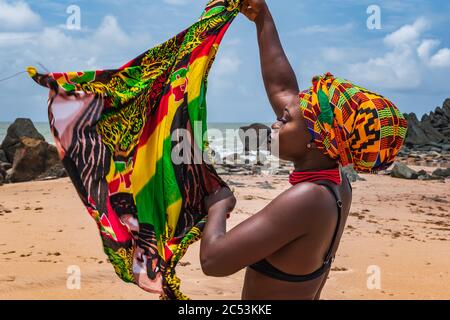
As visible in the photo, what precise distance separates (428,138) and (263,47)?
29533 mm

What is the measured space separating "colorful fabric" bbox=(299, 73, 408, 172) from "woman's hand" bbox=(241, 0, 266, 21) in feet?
1.81

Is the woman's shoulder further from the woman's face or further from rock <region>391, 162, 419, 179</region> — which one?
rock <region>391, 162, 419, 179</region>

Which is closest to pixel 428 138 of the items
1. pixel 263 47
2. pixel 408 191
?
pixel 408 191

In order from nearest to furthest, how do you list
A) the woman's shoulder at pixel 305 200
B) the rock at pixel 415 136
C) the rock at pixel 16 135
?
the woman's shoulder at pixel 305 200
the rock at pixel 16 135
the rock at pixel 415 136

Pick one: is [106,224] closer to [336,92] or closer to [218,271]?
[218,271]

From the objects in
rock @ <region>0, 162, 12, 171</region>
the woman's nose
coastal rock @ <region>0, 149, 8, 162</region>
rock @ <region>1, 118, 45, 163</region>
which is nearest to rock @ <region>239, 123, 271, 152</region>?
the woman's nose

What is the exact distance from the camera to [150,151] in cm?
231

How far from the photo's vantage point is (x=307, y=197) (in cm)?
194

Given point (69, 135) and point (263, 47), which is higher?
point (263, 47)

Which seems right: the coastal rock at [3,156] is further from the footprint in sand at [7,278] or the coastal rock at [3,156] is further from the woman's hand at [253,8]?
the woman's hand at [253,8]

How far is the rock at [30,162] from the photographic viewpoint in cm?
1348

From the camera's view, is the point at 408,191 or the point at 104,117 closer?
the point at 104,117
